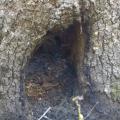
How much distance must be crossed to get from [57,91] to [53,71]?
112mm

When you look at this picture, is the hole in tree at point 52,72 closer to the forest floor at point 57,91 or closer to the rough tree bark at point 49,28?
the forest floor at point 57,91

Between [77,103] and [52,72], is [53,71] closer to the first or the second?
[52,72]

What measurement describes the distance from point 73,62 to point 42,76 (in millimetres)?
188

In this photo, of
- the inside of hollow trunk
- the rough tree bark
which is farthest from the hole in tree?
the rough tree bark

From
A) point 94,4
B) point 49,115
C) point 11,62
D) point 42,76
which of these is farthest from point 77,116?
point 94,4

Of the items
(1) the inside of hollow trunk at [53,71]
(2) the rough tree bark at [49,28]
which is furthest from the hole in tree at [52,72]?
(2) the rough tree bark at [49,28]

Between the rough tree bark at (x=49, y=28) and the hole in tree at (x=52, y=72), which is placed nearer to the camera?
the rough tree bark at (x=49, y=28)

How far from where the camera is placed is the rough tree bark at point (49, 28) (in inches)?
74.9

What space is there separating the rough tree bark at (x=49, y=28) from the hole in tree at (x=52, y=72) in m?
0.10

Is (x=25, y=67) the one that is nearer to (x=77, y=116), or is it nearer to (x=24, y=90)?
(x=24, y=90)

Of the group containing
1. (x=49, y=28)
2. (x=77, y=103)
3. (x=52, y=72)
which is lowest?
(x=77, y=103)

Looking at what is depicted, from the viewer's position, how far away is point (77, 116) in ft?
6.95

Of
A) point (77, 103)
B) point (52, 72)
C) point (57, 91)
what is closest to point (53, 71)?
point (52, 72)

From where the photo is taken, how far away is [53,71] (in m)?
2.22
